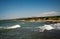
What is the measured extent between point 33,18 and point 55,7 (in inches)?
15.8

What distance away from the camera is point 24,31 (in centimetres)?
219

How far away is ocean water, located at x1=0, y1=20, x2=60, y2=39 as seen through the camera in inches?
84.6

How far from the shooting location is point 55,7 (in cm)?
216

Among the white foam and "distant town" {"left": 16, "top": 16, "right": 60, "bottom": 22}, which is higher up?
"distant town" {"left": 16, "top": 16, "right": 60, "bottom": 22}

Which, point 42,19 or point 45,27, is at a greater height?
point 42,19

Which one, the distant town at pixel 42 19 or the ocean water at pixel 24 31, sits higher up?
the distant town at pixel 42 19

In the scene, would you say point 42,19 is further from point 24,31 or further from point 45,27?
point 24,31

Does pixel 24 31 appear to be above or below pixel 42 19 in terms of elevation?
below

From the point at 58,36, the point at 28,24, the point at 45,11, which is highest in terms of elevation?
the point at 45,11

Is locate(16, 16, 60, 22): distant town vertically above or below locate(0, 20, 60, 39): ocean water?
above

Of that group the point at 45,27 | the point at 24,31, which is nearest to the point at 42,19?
the point at 45,27

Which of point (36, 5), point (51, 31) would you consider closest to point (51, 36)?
point (51, 31)

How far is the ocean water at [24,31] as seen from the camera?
2.15 m

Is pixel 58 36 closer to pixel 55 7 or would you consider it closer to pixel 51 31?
pixel 51 31
